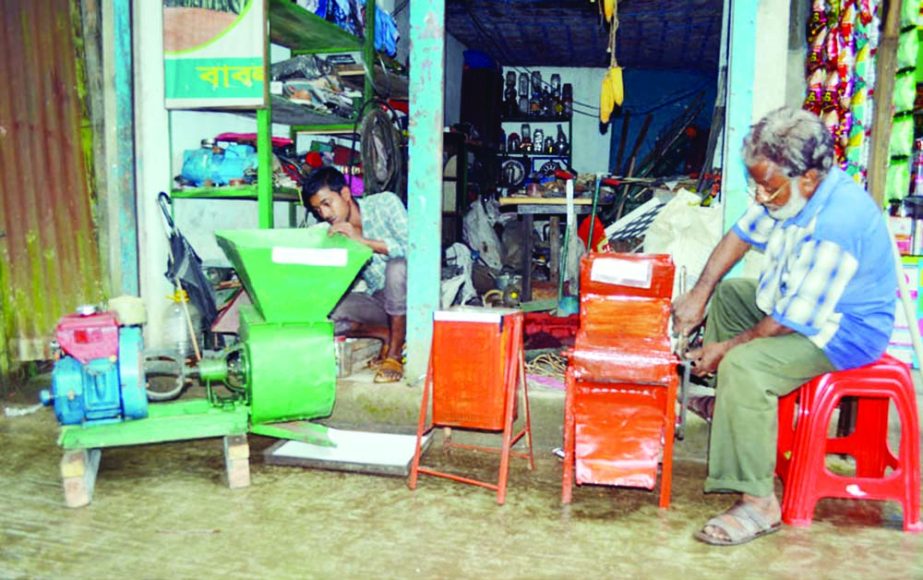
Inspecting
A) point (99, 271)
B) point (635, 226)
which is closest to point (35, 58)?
point (99, 271)

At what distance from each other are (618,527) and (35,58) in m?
4.10

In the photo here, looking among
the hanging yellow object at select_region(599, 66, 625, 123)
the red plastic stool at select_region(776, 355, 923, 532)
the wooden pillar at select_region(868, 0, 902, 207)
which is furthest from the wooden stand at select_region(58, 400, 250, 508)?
the wooden pillar at select_region(868, 0, 902, 207)

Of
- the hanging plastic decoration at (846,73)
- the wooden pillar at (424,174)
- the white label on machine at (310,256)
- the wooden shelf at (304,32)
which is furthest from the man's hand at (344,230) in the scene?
the hanging plastic decoration at (846,73)

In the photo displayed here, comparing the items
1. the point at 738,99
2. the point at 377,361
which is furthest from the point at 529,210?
the point at 738,99

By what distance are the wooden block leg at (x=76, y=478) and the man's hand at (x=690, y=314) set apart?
2647 millimetres

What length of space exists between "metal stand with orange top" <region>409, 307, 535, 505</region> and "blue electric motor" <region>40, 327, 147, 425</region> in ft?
4.04

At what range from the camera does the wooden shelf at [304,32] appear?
14.2ft

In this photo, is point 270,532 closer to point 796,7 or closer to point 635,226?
point 635,226

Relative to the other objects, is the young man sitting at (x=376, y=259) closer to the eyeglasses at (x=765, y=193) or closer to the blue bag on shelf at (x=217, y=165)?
the blue bag on shelf at (x=217, y=165)

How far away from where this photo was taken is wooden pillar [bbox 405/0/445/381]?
347cm

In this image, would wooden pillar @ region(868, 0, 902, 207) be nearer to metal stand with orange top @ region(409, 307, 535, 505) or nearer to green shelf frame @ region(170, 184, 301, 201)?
metal stand with orange top @ region(409, 307, 535, 505)

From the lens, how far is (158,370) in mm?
3383

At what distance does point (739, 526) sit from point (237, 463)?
81.3 inches

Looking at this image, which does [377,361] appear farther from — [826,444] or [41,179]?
[826,444]
